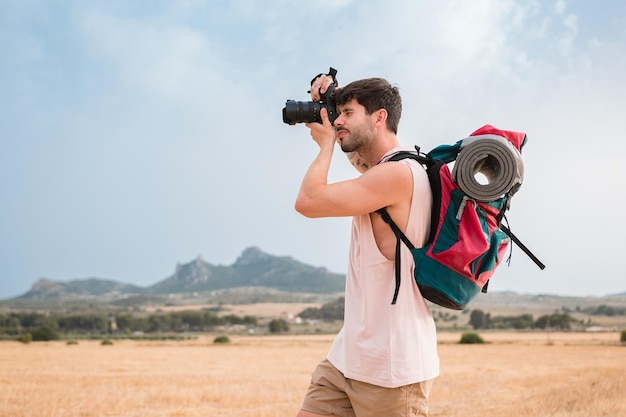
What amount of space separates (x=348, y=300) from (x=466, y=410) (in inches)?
446

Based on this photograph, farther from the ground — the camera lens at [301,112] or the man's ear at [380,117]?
the camera lens at [301,112]

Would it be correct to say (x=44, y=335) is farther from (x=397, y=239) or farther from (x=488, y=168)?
(x=488, y=168)

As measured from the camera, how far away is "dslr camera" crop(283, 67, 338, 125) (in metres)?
3.94

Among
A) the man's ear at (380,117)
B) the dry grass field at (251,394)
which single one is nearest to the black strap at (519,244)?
the man's ear at (380,117)

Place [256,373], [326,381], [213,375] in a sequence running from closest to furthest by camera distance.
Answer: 1. [326,381]
2. [213,375]
3. [256,373]

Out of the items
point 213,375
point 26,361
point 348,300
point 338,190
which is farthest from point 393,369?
point 26,361

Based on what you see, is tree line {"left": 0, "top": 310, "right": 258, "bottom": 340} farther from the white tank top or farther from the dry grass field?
the white tank top

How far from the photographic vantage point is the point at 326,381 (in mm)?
3990

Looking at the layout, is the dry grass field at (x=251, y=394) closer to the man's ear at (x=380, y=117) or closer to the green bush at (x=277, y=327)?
the man's ear at (x=380, y=117)

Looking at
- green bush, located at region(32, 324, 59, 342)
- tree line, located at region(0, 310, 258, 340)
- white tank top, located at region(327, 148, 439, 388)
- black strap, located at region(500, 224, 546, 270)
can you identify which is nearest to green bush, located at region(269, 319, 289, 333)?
tree line, located at region(0, 310, 258, 340)

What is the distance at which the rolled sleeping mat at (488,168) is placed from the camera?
3.53 meters

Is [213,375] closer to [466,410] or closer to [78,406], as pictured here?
[78,406]

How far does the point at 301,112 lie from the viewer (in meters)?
4.00

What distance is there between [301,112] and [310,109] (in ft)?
0.20
